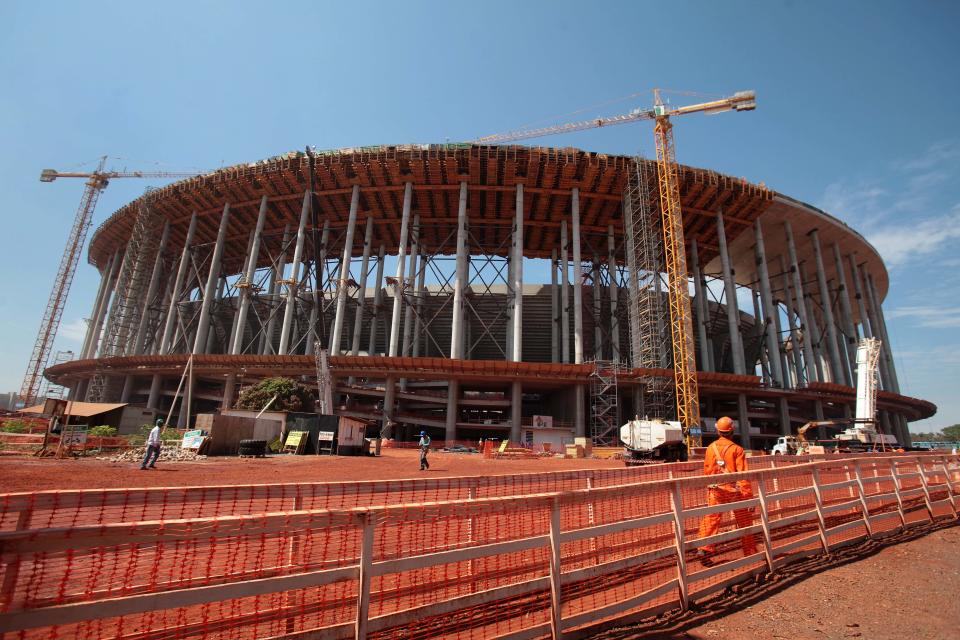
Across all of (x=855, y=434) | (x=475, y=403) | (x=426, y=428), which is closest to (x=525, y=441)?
(x=475, y=403)

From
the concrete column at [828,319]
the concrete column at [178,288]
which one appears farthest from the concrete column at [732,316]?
the concrete column at [178,288]

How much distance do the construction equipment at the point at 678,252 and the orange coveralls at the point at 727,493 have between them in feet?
95.6

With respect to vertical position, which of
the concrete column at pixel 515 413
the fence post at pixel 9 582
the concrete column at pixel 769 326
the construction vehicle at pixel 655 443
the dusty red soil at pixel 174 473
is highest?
the concrete column at pixel 769 326

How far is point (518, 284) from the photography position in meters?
39.6

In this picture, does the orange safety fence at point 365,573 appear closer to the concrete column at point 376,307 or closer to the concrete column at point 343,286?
the concrete column at point 343,286

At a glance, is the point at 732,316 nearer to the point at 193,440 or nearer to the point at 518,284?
the point at 518,284

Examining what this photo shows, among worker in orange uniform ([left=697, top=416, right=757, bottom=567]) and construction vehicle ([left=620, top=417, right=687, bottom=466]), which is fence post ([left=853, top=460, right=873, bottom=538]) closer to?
worker in orange uniform ([left=697, top=416, right=757, bottom=567])

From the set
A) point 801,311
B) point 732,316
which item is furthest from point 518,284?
point 801,311

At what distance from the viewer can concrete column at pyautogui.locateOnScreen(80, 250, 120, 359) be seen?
5797 centimetres

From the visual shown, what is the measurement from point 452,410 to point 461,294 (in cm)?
990

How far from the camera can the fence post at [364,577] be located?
293 cm

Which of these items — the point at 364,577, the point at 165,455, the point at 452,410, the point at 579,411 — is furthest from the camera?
the point at 579,411

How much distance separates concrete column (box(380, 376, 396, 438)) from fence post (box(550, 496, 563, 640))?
35.9 meters

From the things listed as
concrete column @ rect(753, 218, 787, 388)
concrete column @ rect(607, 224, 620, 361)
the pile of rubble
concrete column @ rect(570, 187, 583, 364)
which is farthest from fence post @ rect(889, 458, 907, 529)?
concrete column @ rect(753, 218, 787, 388)
